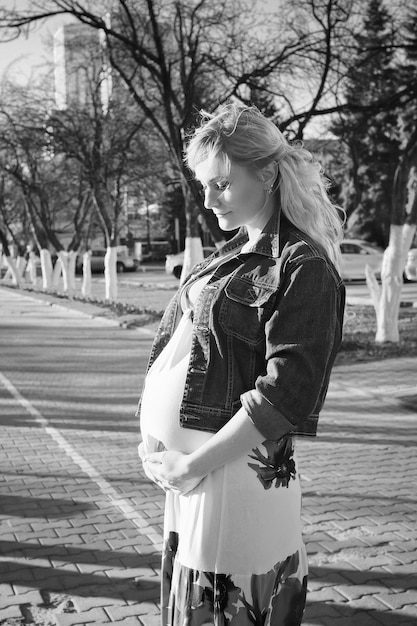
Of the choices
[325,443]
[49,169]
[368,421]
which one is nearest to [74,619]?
[325,443]

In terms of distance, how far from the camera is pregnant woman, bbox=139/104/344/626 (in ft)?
6.60

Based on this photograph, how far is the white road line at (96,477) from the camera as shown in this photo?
5.35 m

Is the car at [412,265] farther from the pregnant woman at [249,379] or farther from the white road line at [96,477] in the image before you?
the pregnant woman at [249,379]

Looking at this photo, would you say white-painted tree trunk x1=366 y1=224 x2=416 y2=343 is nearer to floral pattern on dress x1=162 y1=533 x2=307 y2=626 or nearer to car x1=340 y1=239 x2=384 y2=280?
floral pattern on dress x1=162 y1=533 x2=307 y2=626

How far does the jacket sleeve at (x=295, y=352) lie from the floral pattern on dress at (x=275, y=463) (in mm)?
99

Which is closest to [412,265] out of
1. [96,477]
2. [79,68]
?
[79,68]

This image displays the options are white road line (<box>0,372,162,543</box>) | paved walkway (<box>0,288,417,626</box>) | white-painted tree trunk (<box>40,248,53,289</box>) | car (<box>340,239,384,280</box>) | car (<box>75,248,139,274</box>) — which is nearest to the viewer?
paved walkway (<box>0,288,417,626</box>)

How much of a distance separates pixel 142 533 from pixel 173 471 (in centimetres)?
322

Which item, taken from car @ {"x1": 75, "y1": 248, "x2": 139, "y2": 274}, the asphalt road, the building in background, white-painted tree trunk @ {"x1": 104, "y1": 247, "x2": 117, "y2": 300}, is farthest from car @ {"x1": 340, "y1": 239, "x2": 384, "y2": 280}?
car @ {"x1": 75, "y1": 248, "x2": 139, "y2": 274}

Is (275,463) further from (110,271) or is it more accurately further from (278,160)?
(110,271)

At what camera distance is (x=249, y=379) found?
6.90ft

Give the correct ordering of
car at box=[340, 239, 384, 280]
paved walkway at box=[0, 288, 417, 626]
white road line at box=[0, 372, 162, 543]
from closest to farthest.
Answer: paved walkway at box=[0, 288, 417, 626], white road line at box=[0, 372, 162, 543], car at box=[340, 239, 384, 280]

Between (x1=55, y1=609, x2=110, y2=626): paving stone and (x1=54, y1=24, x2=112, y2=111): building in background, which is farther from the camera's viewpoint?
(x1=54, y1=24, x2=112, y2=111): building in background

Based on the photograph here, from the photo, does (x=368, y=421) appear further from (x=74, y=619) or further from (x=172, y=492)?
(x=172, y=492)
